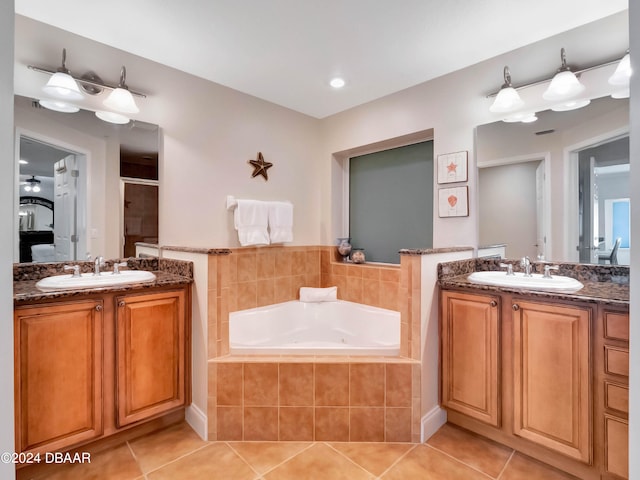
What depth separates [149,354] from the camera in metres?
1.83

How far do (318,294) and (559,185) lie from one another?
201cm

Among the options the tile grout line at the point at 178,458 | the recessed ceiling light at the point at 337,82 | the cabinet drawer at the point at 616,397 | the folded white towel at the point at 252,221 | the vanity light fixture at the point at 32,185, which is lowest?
the tile grout line at the point at 178,458

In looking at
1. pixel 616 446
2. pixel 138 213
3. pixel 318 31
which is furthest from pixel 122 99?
pixel 616 446

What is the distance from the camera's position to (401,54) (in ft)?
7.16

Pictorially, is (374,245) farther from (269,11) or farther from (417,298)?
(269,11)

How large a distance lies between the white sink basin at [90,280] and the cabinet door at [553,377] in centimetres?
→ 209

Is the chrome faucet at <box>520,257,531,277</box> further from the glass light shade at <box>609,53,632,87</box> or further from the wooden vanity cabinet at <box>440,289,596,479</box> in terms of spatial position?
the glass light shade at <box>609,53,632,87</box>

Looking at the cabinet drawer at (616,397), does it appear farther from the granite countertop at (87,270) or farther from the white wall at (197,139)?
the white wall at (197,139)

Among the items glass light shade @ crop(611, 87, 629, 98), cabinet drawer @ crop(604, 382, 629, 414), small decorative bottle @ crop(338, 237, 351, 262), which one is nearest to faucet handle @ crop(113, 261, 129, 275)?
small decorative bottle @ crop(338, 237, 351, 262)

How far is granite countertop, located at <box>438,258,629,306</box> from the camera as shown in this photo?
A: 58.6 inches

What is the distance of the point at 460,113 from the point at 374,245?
136cm

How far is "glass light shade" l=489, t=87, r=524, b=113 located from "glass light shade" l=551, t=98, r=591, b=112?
0.66 ft

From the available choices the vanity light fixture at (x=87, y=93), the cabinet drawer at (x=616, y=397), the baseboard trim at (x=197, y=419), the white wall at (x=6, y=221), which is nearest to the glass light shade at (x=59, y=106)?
the vanity light fixture at (x=87, y=93)

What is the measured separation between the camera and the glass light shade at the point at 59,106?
6.26 ft
